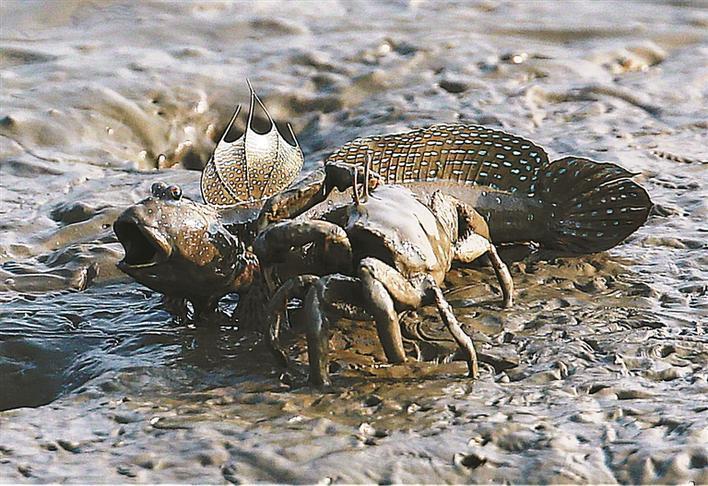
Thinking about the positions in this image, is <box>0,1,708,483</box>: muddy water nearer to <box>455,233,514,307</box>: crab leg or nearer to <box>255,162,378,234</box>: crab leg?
<box>455,233,514,307</box>: crab leg

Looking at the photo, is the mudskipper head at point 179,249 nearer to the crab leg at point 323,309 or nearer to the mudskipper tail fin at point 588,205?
the crab leg at point 323,309

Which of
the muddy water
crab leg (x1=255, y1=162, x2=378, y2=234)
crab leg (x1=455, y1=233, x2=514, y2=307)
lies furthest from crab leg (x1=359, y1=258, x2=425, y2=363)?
crab leg (x1=455, y1=233, x2=514, y2=307)

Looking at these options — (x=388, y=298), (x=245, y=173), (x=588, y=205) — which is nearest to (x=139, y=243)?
(x=245, y=173)

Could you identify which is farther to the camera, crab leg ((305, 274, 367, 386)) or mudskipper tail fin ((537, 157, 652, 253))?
mudskipper tail fin ((537, 157, 652, 253))

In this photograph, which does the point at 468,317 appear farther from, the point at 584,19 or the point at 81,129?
the point at 584,19

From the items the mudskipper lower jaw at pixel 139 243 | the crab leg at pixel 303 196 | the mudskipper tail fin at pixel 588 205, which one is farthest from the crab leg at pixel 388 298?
the mudskipper tail fin at pixel 588 205

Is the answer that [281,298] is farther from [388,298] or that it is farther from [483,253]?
[483,253]
